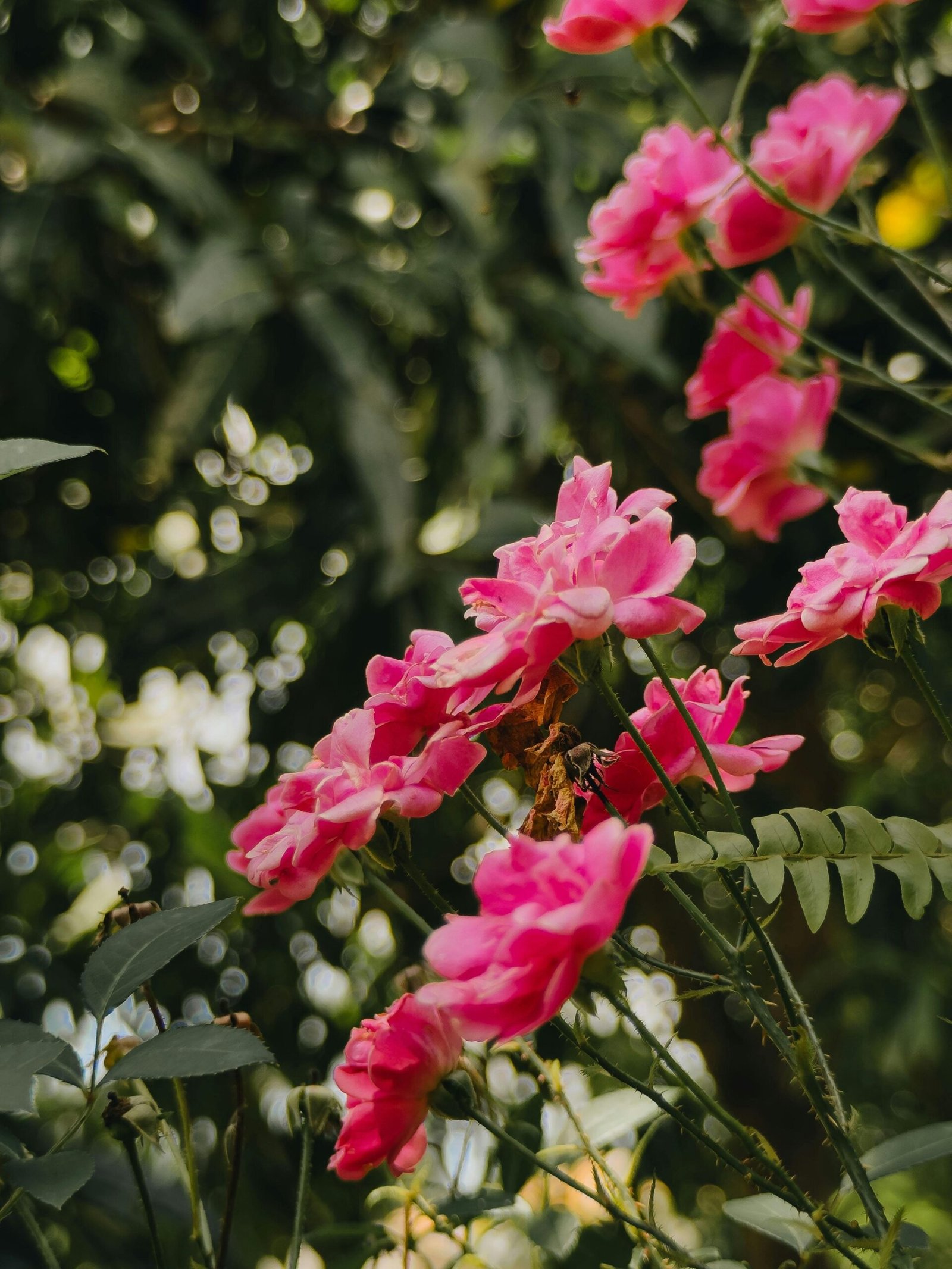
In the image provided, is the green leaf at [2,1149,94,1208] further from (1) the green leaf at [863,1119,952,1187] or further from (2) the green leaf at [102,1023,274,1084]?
(1) the green leaf at [863,1119,952,1187]

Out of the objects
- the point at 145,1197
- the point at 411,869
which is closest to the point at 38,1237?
the point at 145,1197

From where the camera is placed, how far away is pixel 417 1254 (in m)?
0.40

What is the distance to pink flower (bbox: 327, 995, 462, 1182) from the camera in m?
0.29

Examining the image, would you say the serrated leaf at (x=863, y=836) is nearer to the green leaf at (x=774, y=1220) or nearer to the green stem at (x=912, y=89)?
the green leaf at (x=774, y=1220)

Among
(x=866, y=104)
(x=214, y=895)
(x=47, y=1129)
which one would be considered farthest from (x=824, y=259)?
(x=47, y=1129)

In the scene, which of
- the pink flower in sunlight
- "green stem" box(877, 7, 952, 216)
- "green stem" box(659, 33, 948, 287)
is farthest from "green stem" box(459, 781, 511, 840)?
"green stem" box(877, 7, 952, 216)

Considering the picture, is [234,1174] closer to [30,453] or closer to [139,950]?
[139,950]

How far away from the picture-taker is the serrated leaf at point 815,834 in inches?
11.4

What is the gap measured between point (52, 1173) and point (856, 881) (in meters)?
0.21

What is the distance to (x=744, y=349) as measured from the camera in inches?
23.9

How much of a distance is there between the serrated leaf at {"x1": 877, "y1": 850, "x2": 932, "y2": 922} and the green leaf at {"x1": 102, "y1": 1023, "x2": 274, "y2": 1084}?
161 mm

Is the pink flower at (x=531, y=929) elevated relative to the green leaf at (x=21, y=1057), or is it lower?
elevated

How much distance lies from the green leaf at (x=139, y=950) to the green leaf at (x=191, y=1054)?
0.6 inches

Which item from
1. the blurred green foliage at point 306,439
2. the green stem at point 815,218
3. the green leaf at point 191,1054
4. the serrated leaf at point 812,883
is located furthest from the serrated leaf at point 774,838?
the blurred green foliage at point 306,439
